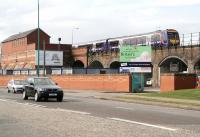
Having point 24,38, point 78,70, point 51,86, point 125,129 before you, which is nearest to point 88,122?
point 125,129

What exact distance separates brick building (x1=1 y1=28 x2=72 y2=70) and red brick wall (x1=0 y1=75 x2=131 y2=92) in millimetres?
31011

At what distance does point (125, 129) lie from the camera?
1423cm

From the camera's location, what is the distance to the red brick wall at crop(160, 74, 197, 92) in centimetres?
4387

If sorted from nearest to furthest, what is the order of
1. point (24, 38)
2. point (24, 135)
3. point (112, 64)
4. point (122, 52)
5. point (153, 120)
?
point (24, 135)
point (153, 120)
point (122, 52)
point (112, 64)
point (24, 38)

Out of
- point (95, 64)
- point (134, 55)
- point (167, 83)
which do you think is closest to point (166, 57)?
point (134, 55)

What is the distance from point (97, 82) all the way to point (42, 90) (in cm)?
2471

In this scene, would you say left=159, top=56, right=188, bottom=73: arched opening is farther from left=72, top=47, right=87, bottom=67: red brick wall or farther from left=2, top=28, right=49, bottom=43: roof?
left=2, top=28, right=49, bottom=43: roof

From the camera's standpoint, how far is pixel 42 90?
30.4m

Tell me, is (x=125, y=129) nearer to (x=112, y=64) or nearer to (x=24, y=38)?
(x=112, y=64)

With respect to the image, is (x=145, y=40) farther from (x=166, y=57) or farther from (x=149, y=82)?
(x=166, y=57)

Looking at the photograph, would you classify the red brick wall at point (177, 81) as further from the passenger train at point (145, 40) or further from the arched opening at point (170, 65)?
the arched opening at point (170, 65)

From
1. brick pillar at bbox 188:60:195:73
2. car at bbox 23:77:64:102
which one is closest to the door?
brick pillar at bbox 188:60:195:73

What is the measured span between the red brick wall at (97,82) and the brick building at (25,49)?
31011 millimetres

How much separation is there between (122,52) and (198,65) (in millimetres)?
17474
